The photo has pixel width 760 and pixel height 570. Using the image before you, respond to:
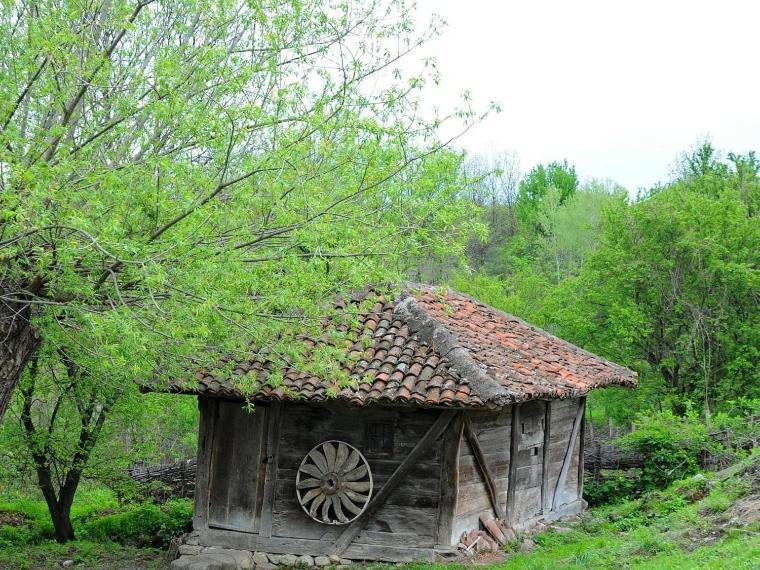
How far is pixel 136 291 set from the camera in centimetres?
633

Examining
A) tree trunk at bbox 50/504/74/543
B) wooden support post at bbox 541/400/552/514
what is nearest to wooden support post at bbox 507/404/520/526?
wooden support post at bbox 541/400/552/514

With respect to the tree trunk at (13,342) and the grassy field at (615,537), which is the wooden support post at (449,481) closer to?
the grassy field at (615,537)

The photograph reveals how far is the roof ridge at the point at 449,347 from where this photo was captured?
9.13 meters

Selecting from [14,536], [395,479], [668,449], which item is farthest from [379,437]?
[668,449]

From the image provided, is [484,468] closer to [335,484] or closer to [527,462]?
[527,462]

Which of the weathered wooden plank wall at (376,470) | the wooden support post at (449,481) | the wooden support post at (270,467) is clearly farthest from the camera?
the wooden support post at (270,467)

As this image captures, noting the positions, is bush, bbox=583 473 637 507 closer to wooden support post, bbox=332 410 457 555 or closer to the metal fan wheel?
wooden support post, bbox=332 410 457 555

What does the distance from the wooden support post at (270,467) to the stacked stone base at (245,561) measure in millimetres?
331

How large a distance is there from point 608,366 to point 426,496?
219 inches

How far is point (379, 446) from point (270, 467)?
5.12ft

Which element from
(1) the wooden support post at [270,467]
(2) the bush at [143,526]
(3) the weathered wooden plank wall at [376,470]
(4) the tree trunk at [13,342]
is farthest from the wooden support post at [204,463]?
(4) the tree trunk at [13,342]

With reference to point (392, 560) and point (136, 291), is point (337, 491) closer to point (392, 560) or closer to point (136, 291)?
point (392, 560)

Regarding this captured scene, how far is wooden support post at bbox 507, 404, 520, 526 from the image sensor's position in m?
11.2

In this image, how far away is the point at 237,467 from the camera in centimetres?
1086
